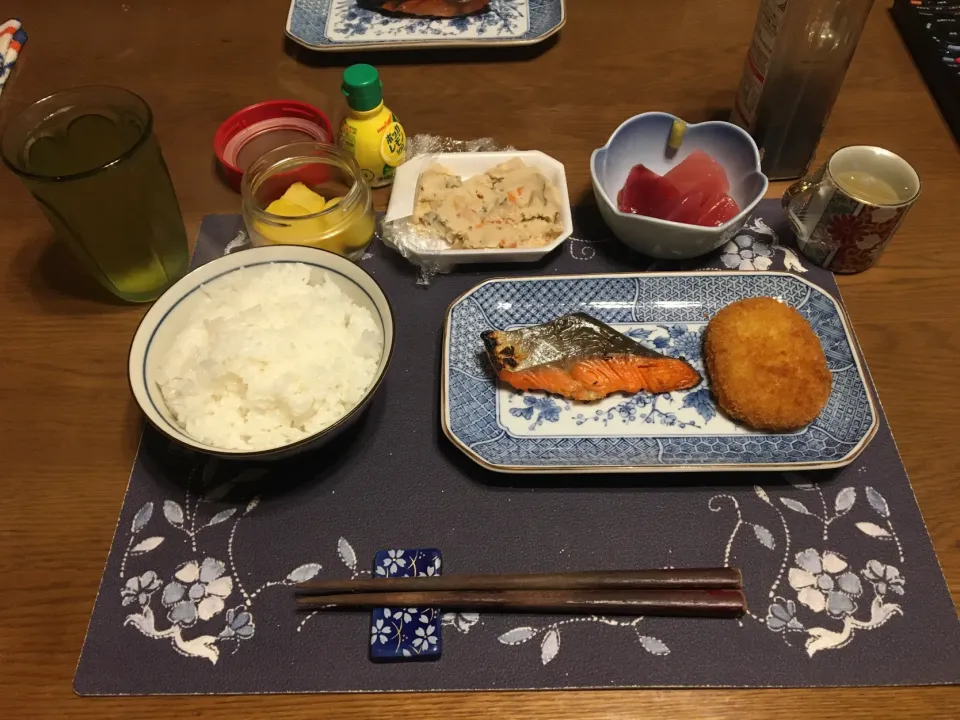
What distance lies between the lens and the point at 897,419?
1.37 metres

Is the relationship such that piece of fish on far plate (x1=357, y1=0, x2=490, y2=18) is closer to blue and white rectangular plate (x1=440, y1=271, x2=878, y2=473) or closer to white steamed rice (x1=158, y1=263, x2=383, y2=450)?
blue and white rectangular plate (x1=440, y1=271, x2=878, y2=473)

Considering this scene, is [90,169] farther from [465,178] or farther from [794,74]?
[794,74]

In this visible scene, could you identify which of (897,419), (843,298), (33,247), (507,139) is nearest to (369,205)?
(507,139)

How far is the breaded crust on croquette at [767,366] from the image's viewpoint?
1.30 m

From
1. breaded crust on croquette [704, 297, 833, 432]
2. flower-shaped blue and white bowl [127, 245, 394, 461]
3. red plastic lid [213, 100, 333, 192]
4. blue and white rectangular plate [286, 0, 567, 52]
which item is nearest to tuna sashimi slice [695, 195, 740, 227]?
breaded crust on croquette [704, 297, 833, 432]

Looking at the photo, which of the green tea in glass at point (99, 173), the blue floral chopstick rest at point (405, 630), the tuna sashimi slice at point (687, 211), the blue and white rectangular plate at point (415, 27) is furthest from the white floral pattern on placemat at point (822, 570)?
the blue and white rectangular plate at point (415, 27)

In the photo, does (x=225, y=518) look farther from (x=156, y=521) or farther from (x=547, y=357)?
(x=547, y=357)

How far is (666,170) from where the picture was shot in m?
1.78

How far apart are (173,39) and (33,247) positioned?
1.01m

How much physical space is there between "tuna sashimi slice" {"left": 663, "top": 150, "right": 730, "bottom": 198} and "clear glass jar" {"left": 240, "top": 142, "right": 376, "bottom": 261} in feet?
2.60

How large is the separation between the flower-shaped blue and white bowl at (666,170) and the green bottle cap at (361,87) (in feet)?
1.95

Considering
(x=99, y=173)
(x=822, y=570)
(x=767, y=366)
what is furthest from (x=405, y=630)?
(x=99, y=173)

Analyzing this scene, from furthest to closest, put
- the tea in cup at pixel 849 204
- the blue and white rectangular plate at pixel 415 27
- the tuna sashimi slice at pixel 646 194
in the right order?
the blue and white rectangular plate at pixel 415 27, the tuna sashimi slice at pixel 646 194, the tea in cup at pixel 849 204

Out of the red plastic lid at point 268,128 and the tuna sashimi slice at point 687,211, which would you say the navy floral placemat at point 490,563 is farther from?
Result: the red plastic lid at point 268,128
